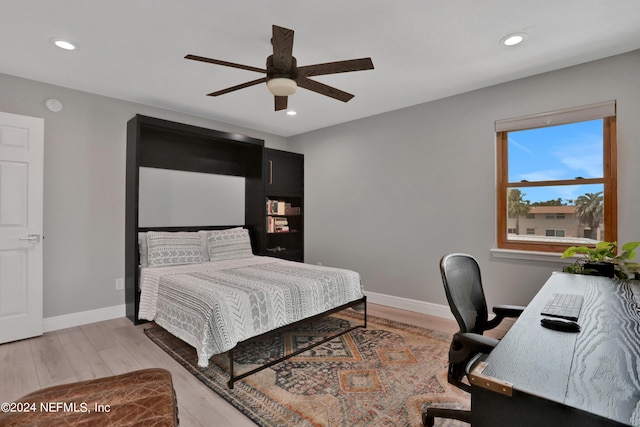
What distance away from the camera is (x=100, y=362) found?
254cm

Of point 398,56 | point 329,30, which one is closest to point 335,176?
point 398,56

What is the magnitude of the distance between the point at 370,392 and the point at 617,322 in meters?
1.43

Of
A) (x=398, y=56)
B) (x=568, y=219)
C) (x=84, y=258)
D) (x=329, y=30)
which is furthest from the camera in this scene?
(x=84, y=258)

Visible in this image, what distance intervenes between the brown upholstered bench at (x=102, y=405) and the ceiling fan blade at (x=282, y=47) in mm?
1859

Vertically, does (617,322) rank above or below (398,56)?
below

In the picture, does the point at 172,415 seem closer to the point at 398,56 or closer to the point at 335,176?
the point at 398,56

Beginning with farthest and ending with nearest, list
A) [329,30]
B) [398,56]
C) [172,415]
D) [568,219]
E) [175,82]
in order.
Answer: [175,82], [568,219], [398,56], [329,30], [172,415]

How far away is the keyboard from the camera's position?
1264mm

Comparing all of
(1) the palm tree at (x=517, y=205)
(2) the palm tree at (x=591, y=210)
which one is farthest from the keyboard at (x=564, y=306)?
(1) the palm tree at (x=517, y=205)

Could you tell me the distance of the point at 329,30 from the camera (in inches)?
Answer: 90.6

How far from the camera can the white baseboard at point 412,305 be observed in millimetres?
3607

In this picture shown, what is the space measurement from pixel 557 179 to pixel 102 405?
379 cm

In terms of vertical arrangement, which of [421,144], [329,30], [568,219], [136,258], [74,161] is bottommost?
[136,258]

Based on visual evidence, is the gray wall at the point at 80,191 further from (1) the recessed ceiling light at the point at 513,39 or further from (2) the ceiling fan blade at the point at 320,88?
(1) the recessed ceiling light at the point at 513,39
